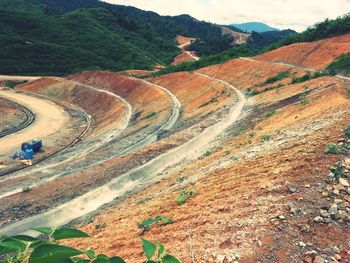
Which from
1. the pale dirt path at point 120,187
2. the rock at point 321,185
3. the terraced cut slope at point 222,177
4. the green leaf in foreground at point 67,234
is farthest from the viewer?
the pale dirt path at point 120,187

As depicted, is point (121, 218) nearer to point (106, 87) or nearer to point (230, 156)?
point (230, 156)

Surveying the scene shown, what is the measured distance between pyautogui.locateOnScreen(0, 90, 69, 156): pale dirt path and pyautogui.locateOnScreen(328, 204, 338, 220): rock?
5079cm

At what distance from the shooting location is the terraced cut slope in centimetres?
1255

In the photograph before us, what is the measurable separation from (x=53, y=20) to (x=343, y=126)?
541 feet

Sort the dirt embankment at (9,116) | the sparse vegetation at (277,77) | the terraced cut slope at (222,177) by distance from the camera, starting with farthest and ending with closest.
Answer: the dirt embankment at (9,116) → the sparse vegetation at (277,77) → the terraced cut slope at (222,177)

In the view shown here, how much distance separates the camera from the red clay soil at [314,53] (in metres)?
61.2

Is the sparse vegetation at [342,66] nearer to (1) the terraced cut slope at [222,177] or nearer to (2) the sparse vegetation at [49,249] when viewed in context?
(1) the terraced cut slope at [222,177]

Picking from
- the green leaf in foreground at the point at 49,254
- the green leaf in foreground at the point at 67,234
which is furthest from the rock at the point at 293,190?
the green leaf in foreground at the point at 49,254

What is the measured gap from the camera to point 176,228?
48.3ft

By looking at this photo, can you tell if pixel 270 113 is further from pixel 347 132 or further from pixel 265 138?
pixel 347 132

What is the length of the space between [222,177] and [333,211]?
8424mm

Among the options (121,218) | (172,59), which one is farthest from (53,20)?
(121,218)

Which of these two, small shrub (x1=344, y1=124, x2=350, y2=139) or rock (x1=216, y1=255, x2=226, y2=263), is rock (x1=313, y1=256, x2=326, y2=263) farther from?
small shrub (x1=344, y1=124, x2=350, y2=139)

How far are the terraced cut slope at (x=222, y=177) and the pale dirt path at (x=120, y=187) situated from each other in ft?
0.36
